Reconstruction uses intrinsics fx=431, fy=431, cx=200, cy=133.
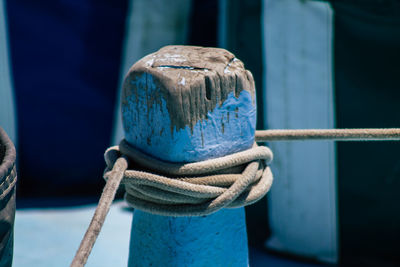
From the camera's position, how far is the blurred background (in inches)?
73.4

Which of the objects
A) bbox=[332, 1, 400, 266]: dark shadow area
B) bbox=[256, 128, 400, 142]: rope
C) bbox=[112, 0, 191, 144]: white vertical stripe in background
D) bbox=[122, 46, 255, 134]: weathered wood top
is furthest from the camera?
bbox=[112, 0, 191, 144]: white vertical stripe in background

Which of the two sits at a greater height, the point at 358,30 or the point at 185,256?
the point at 358,30

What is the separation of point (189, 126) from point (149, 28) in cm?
187

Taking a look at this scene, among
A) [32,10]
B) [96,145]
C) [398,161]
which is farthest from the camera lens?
[96,145]

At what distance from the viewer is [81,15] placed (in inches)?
91.0

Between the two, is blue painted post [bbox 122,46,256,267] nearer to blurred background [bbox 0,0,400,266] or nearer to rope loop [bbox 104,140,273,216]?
rope loop [bbox 104,140,273,216]

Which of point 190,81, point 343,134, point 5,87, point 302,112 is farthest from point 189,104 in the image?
point 5,87

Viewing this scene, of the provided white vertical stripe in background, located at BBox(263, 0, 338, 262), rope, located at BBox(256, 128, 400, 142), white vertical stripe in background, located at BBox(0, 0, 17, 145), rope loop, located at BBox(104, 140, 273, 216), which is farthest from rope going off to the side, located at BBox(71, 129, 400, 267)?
white vertical stripe in background, located at BBox(0, 0, 17, 145)

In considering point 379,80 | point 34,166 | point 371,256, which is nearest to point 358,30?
point 379,80

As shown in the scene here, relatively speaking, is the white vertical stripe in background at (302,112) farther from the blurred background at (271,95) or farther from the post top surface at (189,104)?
the post top surface at (189,104)

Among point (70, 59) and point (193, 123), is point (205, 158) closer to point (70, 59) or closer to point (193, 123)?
point (193, 123)

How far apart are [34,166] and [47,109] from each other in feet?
1.04

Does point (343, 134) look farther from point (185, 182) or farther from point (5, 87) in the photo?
point (5, 87)

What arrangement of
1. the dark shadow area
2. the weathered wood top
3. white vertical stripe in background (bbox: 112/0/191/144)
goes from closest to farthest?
the weathered wood top < the dark shadow area < white vertical stripe in background (bbox: 112/0/191/144)
